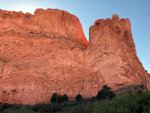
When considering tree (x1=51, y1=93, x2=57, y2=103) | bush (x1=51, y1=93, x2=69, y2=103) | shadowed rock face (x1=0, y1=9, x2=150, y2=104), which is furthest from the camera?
shadowed rock face (x1=0, y1=9, x2=150, y2=104)

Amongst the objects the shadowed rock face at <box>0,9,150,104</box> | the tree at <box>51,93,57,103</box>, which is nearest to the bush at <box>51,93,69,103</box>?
the tree at <box>51,93,57,103</box>

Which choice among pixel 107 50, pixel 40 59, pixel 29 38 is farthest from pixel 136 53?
pixel 29 38

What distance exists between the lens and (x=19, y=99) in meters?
20.7

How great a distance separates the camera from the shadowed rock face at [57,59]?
71.2 feet

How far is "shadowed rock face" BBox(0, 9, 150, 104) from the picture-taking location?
71.2 ft

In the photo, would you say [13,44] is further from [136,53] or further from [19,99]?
[136,53]

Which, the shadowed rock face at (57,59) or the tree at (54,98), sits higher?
the shadowed rock face at (57,59)

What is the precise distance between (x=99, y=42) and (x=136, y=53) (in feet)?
20.2

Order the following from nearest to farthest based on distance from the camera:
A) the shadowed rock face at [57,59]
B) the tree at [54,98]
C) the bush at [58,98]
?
the bush at [58,98] → the tree at [54,98] → the shadowed rock face at [57,59]

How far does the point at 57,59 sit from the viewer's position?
24.8 m

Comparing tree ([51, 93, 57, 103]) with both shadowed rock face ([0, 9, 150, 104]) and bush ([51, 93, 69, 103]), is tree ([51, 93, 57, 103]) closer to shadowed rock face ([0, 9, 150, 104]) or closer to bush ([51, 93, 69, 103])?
bush ([51, 93, 69, 103])

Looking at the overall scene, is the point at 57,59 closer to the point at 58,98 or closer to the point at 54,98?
the point at 54,98

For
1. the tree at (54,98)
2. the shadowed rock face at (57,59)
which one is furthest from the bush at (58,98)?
the shadowed rock face at (57,59)

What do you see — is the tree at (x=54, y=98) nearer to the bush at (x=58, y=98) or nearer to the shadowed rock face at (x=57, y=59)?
the bush at (x=58, y=98)
